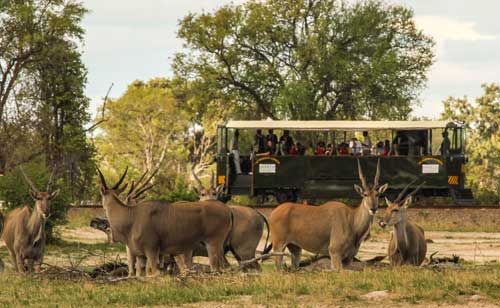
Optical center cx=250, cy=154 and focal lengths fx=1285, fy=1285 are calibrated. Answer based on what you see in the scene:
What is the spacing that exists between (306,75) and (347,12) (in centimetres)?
350

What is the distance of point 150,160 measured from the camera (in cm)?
8094

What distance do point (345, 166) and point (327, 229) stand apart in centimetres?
2044

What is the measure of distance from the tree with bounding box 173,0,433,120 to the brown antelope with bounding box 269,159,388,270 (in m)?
37.8

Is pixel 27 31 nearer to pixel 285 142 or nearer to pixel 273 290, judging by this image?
pixel 285 142

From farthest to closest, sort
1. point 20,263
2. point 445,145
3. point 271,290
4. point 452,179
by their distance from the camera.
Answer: point 445,145, point 452,179, point 20,263, point 271,290

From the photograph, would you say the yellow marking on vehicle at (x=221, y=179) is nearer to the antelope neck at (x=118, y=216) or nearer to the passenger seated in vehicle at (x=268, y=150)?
the passenger seated in vehicle at (x=268, y=150)

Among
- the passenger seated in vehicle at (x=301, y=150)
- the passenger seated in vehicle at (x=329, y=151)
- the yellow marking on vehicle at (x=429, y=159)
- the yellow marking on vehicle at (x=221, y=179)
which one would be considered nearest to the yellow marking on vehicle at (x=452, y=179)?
the yellow marking on vehicle at (x=429, y=159)

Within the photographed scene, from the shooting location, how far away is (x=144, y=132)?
8481 centimetres

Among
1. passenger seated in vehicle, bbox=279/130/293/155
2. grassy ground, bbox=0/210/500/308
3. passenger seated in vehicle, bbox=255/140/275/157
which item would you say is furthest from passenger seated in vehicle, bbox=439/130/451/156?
grassy ground, bbox=0/210/500/308

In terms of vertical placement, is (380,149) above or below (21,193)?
above

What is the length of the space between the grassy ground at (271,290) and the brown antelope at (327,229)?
6.29 ft

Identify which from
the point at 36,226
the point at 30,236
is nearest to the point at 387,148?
the point at 36,226

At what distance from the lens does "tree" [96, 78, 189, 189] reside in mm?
83750

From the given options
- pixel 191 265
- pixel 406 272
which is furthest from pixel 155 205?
pixel 406 272
